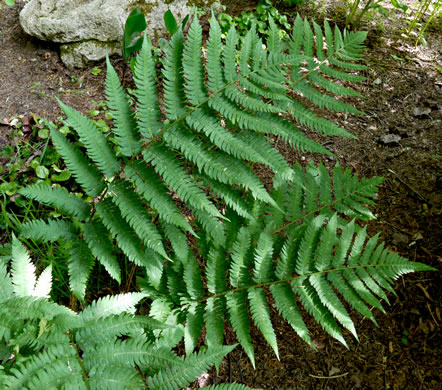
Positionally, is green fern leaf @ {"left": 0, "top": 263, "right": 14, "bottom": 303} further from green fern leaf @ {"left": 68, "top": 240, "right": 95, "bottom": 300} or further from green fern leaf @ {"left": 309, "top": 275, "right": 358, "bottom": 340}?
green fern leaf @ {"left": 309, "top": 275, "right": 358, "bottom": 340}

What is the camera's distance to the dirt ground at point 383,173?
2.22 m

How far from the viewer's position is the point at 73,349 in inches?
54.8

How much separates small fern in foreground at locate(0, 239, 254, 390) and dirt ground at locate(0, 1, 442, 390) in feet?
2.77

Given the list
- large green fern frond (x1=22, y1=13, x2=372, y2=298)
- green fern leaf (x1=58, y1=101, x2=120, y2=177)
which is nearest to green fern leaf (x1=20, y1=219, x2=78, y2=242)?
large green fern frond (x1=22, y1=13, x2=372, y2=298)

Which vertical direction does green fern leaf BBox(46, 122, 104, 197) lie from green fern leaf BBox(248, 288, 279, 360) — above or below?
above

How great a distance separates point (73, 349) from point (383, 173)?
2.70 m

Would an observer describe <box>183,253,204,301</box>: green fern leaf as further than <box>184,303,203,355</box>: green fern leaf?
Yes

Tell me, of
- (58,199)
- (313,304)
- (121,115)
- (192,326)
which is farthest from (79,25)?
(313,304)

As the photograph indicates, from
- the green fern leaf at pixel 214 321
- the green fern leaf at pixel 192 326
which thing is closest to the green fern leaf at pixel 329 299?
the green fern leaf at pixel 214 321

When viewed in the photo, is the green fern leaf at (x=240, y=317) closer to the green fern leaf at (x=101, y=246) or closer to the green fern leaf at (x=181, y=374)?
the green fern leaf at (x=181, y=374)

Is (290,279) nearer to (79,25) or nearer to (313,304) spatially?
(313,304)

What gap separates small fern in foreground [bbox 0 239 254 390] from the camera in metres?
1.30

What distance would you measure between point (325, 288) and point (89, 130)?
1327 millimetres

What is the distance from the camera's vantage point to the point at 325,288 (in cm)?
183
